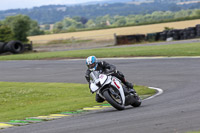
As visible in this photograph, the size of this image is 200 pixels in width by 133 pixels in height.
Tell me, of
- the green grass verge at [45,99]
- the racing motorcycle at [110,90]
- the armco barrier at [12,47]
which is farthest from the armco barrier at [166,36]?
the racing motorcycle at [110,90]

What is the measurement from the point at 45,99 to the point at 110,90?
479 centimetres

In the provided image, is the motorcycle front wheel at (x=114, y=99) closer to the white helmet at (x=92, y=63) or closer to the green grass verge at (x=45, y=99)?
the white helmet at (x=92, y=63)

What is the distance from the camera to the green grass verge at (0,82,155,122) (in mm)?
11969

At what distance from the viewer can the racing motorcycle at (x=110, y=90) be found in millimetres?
10625

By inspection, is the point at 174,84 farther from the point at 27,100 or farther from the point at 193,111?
the point at 193,111

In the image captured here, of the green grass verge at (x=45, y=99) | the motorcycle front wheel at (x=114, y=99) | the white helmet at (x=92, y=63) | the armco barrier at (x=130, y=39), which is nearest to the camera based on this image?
the motorcycle front wheel at (x=114, y=99)

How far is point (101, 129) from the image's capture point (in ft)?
25.7

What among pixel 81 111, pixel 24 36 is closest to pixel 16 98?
pixel 81 111

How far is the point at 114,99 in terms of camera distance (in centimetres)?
1072

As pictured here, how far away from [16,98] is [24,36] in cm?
4843

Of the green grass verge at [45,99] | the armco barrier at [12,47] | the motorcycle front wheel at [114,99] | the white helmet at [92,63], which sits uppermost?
the white helmet at [92,63]

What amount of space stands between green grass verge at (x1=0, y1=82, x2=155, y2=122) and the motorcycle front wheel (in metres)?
1.57

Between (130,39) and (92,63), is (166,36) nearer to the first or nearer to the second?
(130,39)

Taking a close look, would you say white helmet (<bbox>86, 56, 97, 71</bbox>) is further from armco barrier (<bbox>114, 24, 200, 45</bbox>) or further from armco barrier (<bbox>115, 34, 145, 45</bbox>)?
armco barrier (<bbox>115, 34, 145, 45</bbox>)
